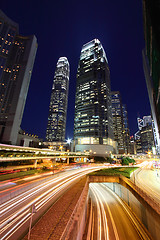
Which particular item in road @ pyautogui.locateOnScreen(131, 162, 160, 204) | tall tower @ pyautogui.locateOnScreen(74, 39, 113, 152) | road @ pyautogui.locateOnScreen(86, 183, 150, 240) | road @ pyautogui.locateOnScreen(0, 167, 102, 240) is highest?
tall tower @ pyautogui.locateOnScreen(74, 39, 113, 152)

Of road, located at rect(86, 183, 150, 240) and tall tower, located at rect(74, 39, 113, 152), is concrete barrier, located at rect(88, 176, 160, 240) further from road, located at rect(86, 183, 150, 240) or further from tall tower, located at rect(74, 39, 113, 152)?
tall tower, located at rect(74, 39, 113, 152)

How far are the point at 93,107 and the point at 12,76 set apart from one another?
85.3m

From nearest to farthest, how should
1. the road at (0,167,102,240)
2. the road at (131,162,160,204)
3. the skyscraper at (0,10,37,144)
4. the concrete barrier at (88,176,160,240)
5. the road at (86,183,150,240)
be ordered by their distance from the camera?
the road at (0,167,102,240), the concrete barrier at (88,176,160,240), the road at (86,183,150,240), the road at (131,162,160,204), the skyscraper at (0,10,37,144)

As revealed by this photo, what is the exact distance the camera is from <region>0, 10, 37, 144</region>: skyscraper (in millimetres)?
70363

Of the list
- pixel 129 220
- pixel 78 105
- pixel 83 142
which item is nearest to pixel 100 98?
pixel 78 105

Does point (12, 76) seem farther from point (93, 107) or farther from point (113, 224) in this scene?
point (113, 224)

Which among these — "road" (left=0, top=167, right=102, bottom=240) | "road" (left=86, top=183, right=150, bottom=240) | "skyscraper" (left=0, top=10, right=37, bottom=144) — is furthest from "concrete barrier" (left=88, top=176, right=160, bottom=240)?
"skyscraper" (left=0, top=10, right=37, bottom=144)

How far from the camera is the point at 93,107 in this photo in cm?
11650

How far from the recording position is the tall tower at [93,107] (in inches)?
4237

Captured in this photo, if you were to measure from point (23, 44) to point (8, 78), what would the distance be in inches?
1555

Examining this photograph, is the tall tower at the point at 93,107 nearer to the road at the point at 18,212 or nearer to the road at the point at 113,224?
the road at the point at 113,224

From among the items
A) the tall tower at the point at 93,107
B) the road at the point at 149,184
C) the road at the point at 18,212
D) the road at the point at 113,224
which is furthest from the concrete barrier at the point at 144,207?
the tall tower at the point at 93,107

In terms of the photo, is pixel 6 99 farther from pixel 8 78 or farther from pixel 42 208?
pixel 42 208

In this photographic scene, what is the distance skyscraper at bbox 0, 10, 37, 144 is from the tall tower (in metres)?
60.6
